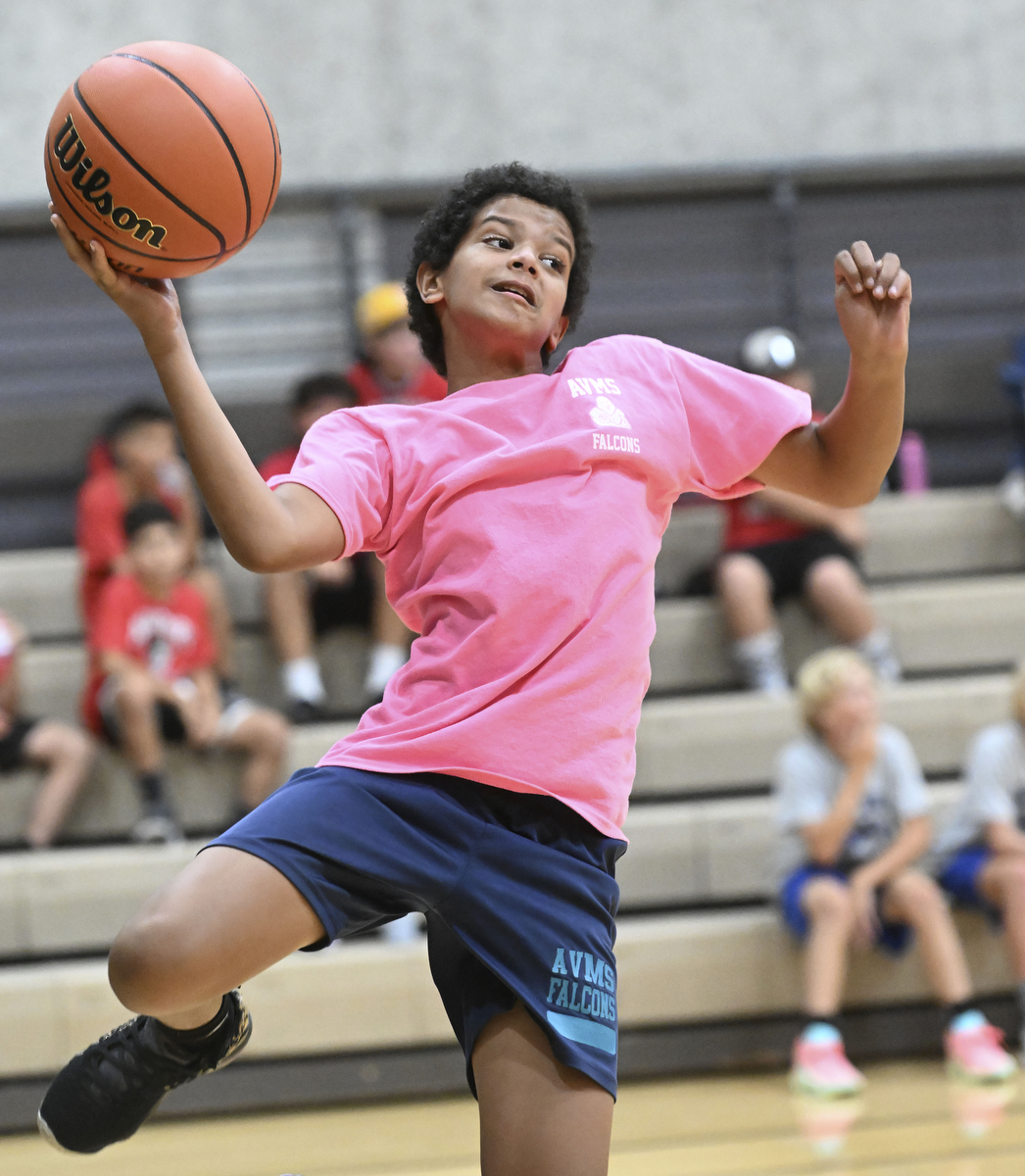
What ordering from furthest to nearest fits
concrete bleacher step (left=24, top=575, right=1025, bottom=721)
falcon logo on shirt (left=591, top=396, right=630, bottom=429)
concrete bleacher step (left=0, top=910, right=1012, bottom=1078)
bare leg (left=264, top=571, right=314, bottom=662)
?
concrete bleacher step (left=24, top=575, right=1025, bottom=721) → bare leg (left=264, top=571, right=314, bottom=662) → concrete bleacher step (left=0, top=910, right=1012, bottom=1078) → falcon logo on shirt (left=591, top=396, right=630, bottom=429)

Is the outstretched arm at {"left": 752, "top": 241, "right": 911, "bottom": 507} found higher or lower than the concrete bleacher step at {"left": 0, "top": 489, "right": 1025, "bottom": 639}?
higher

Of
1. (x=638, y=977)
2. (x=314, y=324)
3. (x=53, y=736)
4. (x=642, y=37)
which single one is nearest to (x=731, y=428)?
(x=638, y=977)

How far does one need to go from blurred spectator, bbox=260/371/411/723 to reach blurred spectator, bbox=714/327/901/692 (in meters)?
1.14

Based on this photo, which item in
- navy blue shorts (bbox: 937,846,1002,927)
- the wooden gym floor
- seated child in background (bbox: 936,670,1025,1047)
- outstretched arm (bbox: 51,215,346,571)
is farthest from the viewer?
navy blue shorts (bbox: 937,846,1002,927)

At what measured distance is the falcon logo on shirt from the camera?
1.95 metres

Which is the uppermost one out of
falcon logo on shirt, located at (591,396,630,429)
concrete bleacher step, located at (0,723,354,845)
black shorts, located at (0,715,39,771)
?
falcon logo on shirt, located at (591,396,630,429)

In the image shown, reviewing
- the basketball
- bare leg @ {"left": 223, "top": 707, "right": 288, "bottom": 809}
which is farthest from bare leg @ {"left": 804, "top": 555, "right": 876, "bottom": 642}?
the basketball

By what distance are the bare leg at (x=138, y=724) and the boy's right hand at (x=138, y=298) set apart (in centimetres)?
277

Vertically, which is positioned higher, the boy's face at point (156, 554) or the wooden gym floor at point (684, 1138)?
the boy's face at point (156, 554)

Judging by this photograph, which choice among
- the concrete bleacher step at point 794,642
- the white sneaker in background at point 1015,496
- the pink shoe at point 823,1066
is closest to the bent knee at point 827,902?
the pink shoe at point 823,1066

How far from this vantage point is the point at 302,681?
4695mm

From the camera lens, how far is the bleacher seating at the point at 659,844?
397cm

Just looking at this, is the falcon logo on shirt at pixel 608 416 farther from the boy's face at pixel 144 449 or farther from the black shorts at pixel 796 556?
the boy's face at pixel 144 449

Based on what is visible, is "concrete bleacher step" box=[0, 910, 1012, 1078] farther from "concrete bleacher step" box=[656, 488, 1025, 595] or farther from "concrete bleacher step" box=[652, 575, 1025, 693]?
"concrete bleacher step" box=[656, 488, 1025, 595]
